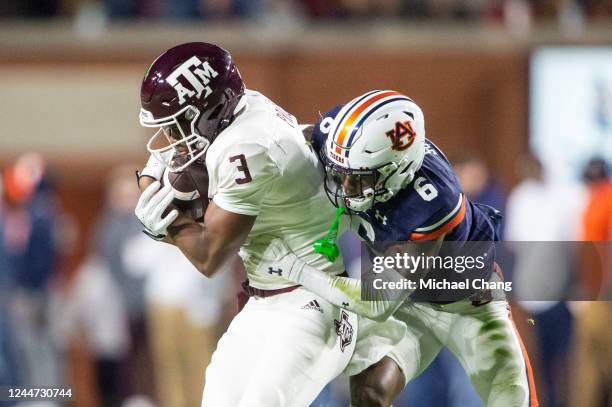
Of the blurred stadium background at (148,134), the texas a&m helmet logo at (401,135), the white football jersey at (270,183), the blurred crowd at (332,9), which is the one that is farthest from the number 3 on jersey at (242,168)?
the blurred crowd at (332,9)

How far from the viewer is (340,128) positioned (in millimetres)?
4137

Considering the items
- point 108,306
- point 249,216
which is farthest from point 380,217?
point 108,306

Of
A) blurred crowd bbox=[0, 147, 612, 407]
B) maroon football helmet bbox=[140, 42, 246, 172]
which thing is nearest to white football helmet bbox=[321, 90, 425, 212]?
maroon football helmet bbox=[140, 42, 246, 172]

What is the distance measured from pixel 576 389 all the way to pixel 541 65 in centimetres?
410

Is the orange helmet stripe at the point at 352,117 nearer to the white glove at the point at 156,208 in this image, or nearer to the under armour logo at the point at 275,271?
the under armour logo at the point at 275,271

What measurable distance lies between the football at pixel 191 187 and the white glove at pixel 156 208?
9 centimetres

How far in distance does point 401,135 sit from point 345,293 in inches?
23.9

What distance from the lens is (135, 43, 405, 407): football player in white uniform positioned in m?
4.06

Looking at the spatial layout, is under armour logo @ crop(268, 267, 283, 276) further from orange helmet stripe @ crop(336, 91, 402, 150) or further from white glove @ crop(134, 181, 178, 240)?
orange helmet stripe @ crop(336, 91, 402, 150)

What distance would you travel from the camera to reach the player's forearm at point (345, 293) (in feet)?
13.7

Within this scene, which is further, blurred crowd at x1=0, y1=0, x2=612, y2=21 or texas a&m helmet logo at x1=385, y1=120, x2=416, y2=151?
blurred crowd at x1=0, y1=0, x2=612, y2=21

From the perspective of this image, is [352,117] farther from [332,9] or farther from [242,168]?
[332,9]

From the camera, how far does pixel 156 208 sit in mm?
4070

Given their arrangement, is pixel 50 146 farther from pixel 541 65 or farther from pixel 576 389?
pixel 576 389
